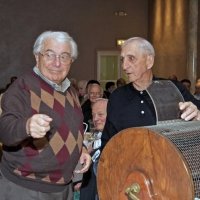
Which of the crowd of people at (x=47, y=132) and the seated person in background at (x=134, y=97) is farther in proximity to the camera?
the seated person in background at (x=134, y=97)

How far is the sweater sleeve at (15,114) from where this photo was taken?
1734 mm

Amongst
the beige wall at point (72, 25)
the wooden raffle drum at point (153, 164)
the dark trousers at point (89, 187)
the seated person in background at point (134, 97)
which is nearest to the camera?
the wooden raffle drum at point (153, 164)

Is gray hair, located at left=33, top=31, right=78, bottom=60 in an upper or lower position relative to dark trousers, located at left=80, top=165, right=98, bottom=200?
upper

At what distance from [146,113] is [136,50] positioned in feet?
1.23

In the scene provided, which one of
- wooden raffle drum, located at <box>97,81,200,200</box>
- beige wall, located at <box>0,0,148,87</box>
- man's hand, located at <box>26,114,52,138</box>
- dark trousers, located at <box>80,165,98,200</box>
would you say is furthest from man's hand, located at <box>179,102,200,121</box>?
beige wall, located at <box>0,0,148,87</box>

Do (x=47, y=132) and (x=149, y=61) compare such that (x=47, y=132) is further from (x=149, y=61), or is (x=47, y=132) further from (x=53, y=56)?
(x=149, y=61)

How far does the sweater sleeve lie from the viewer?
1.73 metres

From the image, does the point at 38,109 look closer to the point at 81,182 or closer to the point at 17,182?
the point at 17,182

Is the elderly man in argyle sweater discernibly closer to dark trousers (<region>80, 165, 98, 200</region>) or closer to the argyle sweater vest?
the argyle sweater vest

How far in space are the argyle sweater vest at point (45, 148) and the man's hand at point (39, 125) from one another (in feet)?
1.29

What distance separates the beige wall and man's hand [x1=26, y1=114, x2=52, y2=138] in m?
10.4

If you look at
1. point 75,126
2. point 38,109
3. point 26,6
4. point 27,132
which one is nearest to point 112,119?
point 75,126

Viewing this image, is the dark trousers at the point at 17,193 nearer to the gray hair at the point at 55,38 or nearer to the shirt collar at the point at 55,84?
the shirt collar at the point at 55,84

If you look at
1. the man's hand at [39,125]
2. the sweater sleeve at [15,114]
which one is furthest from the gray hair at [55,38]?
the man's hand at [39,125]
